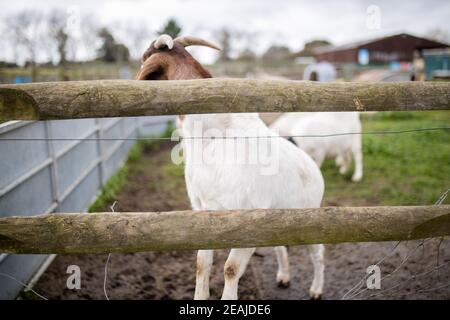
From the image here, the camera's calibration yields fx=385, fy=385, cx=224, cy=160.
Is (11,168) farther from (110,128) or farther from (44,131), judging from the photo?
(110,128)

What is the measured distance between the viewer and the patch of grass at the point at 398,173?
6.73 m

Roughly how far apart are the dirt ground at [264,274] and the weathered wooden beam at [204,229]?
1.52 meters

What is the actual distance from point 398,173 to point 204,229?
7.02 meters

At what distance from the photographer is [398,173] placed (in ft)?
26.4

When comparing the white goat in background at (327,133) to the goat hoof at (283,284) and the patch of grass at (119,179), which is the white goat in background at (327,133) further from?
the goat hoof at (283,284)

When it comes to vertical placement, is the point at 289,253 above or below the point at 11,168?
below

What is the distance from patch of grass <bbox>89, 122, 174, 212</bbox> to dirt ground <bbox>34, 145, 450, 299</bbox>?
1.70 m

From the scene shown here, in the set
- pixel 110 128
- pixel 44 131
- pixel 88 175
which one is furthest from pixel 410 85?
pixel 110 128

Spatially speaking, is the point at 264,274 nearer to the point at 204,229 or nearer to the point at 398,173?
the point at 204,229

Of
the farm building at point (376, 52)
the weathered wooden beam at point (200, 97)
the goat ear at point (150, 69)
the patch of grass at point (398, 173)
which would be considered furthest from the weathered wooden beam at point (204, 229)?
the farm building at point (376, 52)

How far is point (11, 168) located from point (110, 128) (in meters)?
4.39

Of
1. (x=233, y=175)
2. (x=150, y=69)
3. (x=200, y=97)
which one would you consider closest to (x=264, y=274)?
(x=233, y=175)
